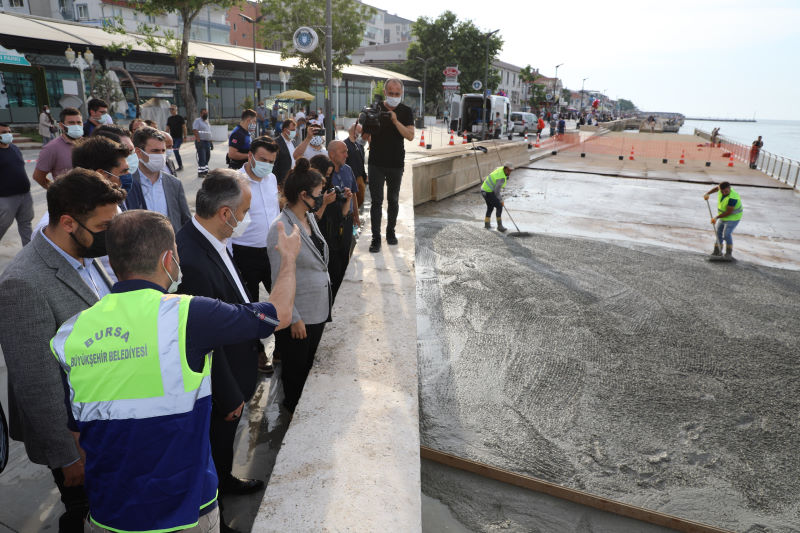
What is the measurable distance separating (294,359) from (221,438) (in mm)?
997

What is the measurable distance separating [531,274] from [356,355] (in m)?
5.15

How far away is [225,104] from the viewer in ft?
125

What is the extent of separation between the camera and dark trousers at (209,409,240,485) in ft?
9.16

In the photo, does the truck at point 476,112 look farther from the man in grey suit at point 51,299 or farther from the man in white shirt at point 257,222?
the man in grey suit at point 51,299

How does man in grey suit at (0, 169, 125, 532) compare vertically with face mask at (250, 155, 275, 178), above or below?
below

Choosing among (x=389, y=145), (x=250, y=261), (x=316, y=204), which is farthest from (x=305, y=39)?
(x=316, y=204)

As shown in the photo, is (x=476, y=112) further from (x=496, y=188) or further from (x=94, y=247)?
(x=94, y=247)

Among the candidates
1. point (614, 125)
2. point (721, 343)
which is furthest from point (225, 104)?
point (614, 125)

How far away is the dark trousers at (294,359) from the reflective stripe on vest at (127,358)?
2.03m

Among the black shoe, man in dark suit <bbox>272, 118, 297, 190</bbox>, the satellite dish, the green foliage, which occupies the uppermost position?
the green foliage

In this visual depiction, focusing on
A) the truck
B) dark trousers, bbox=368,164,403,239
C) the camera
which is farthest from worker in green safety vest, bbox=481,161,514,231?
the truck

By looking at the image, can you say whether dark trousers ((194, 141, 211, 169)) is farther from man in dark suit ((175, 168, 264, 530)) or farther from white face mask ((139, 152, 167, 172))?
man in dark suit ((175, 168, 264, 530))

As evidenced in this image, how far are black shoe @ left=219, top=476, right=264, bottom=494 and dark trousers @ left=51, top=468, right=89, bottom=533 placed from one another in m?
0.74

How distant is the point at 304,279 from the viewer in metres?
3.73
